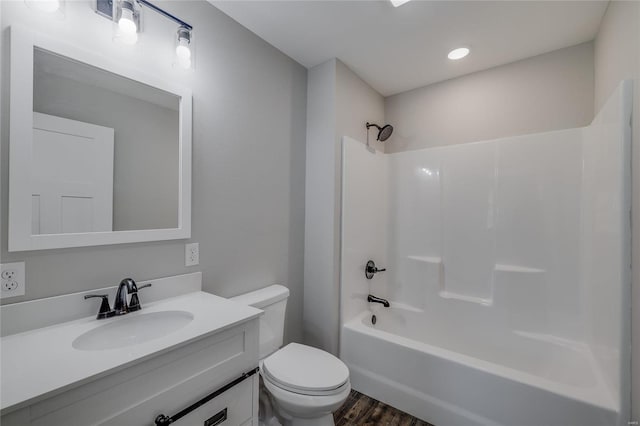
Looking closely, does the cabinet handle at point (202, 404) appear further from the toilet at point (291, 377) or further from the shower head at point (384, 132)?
the shower head at point (384, 132)

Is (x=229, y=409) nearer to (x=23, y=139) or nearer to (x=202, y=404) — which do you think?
(x=202, y=404)

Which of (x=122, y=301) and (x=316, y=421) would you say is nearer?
(x=122, y=301)

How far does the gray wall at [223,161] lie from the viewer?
1.06 meters

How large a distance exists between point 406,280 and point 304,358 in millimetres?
1286

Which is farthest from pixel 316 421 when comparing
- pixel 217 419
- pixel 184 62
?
pixel 184 62

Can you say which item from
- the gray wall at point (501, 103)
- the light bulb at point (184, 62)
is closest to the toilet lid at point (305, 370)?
the light bulb at point (184, 62)

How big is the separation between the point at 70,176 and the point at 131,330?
2.21 ft

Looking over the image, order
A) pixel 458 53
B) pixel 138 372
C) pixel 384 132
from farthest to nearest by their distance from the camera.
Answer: pixel 384 132, pixel 458 53, pixel 138 372

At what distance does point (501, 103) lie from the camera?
2.17m

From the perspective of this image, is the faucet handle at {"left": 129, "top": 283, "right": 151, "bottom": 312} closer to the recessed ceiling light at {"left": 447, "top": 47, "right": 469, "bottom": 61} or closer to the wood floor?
the wood floor

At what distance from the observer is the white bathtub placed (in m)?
1.34

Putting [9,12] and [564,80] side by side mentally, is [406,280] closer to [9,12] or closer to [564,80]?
[564,80]

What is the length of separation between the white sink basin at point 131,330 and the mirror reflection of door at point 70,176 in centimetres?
40

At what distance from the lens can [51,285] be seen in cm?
103
